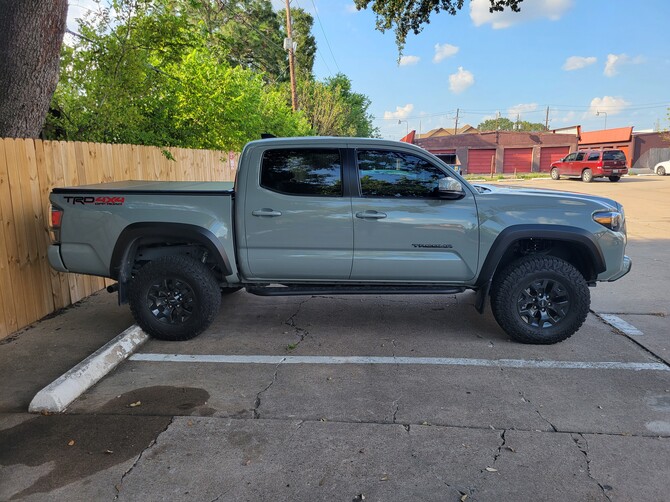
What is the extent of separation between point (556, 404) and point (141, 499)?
2.91 m

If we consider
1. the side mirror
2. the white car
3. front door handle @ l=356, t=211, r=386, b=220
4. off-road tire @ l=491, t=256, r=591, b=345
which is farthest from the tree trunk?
the white car

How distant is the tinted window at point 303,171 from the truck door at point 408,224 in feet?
0.80

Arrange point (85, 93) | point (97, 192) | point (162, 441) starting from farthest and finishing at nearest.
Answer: point (85, 93) < point (97, 192) < point (162, 441)

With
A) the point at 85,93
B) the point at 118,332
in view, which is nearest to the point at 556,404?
the point at 118,332

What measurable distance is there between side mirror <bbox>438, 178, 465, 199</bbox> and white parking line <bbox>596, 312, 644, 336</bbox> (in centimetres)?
248

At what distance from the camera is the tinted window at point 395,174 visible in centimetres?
479

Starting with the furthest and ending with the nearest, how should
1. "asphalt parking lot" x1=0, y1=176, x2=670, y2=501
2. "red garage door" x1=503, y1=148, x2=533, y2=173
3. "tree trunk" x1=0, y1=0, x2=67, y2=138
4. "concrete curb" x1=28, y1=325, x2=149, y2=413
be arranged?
1. "red garage door" x1=503, y1=148, x2=533, y2=173
2. "tree trunk" x1=0, y1=0, x2=67, y2=138
3. "concrete curb" x1=28, y1=325, x2=149, y2=413
4. "asphalt parking lot" x1=0, y1=176, x2=670, y2=501

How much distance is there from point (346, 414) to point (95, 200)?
122 inches

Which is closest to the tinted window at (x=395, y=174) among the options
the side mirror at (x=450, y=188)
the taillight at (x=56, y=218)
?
the side mirror at (x=450, y=188)

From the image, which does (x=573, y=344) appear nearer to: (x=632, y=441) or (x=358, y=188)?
(x=632, y=441)

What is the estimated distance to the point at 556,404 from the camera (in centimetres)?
373

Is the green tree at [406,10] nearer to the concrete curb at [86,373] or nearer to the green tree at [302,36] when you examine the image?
the concrete curb at [86,373]

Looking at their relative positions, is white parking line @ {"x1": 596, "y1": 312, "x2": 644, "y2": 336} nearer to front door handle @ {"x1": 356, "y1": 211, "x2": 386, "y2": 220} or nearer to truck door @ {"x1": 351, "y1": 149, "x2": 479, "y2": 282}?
truck door @ {"x1": 351, "y1": 149, "x2": 479, "y2": 282}

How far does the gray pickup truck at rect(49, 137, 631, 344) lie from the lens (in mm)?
4695
